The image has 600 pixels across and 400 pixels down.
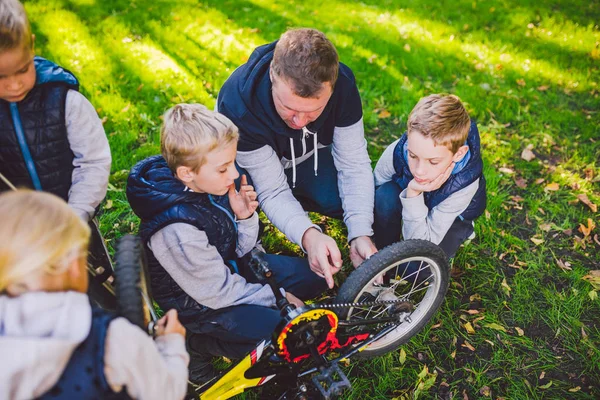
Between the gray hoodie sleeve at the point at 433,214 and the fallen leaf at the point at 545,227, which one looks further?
the fallen leaf at the point at 545,227

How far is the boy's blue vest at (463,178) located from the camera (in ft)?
8.39

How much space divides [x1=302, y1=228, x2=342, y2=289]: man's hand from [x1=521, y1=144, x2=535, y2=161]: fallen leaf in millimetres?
2728

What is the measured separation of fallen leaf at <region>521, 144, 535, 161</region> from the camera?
166 inches

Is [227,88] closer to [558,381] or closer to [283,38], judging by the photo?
[283,38]

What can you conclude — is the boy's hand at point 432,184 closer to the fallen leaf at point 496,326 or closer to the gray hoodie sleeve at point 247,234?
the gray hoodie sleeve at point 247,234

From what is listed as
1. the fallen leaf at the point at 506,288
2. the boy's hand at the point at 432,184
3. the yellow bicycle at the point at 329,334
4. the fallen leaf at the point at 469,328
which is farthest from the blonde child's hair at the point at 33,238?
the fallen leaf at the point at 506,288

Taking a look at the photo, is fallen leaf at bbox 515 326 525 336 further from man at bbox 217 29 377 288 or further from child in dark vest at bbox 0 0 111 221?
child in dark vest at bbox 0 0 111 221

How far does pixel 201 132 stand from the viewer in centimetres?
206

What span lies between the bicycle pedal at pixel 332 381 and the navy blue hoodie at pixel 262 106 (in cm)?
137

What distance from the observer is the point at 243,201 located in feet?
8.09

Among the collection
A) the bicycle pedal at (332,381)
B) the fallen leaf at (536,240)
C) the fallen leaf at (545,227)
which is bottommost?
the fallen leaf at (536,240)

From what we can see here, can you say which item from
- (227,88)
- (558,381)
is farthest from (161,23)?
(558,381)

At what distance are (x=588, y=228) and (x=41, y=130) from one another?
392cm

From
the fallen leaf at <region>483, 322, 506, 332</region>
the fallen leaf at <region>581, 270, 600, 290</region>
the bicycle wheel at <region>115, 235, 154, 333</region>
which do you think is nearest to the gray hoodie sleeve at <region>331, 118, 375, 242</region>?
the fallen leaf at <region>483, 322, 506, 332</region>
